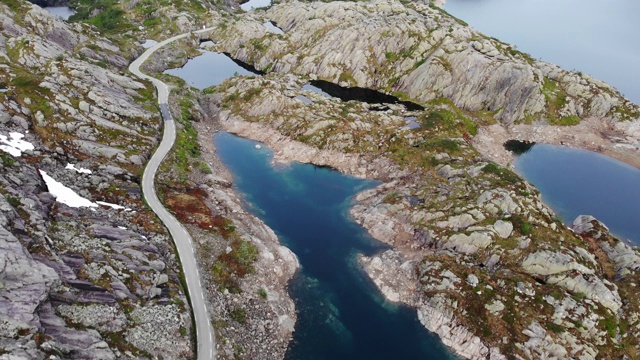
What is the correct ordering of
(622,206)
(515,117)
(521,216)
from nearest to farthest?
(521,216) → (622,206) → (515,117)

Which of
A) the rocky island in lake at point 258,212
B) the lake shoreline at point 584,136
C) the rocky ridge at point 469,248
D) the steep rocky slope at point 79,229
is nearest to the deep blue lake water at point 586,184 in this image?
the lake shoreline at point 584,136

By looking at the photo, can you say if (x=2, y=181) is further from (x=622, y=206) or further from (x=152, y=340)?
(x=622, y=206)

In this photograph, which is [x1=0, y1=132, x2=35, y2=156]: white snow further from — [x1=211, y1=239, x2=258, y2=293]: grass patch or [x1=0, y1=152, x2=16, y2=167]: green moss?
[x1=211, y1=239, x2=258, y2=293]: grass patch

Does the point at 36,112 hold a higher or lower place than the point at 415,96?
lower

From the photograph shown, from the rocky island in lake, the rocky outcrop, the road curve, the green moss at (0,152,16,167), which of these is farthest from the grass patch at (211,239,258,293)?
the rocky outcrop

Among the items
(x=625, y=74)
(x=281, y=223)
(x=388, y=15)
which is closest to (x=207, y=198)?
(x=281, y=223)

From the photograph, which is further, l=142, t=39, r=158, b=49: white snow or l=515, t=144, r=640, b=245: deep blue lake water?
l=142, t=39, r=158, b=49: white snow

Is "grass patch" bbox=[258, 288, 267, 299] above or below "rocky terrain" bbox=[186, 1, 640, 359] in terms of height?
below
